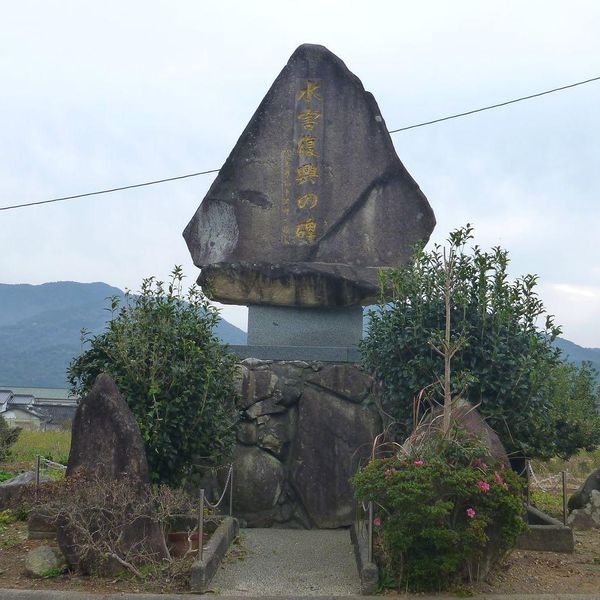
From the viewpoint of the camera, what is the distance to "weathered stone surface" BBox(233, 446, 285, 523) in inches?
344

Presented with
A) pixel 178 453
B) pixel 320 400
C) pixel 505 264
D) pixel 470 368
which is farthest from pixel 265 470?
pixel 505 264

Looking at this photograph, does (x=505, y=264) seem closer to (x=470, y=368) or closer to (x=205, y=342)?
(x=470, y=368)

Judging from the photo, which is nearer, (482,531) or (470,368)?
(482,531)

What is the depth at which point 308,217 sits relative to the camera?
9.80 meters

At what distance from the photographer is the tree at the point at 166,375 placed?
24.0ft

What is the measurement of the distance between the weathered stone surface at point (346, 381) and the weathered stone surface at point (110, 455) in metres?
2.98

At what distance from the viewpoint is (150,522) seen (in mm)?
6277

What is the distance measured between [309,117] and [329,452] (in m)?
3.97

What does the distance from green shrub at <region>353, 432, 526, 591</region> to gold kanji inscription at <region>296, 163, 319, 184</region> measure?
4545 millimetres

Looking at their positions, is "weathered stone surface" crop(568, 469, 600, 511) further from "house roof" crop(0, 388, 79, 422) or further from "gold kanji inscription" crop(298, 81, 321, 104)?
"house roof" crop(0, 388, 79, 422)

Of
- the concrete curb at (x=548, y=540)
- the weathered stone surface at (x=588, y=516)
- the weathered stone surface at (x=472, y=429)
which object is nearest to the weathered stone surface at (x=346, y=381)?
the weathered stone surface at (x=472, y=429)

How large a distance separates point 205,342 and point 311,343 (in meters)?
2.17

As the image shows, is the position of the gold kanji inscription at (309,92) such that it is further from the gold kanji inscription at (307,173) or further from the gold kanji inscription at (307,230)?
the gold kanji inscription at (307,230)

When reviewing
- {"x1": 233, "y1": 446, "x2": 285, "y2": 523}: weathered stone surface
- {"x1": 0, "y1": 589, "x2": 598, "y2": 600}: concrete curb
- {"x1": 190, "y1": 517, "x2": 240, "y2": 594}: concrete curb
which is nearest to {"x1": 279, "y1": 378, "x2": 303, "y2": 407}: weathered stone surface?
{"x1": 233, "y1": 446, "x2": 285, "y2": 523}: weathered stone surface
